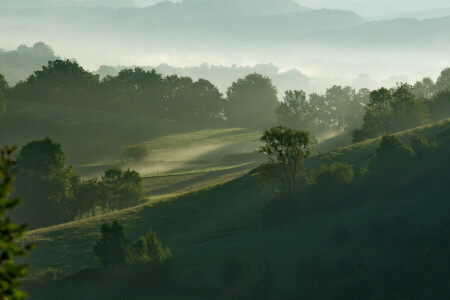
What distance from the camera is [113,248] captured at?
182ft

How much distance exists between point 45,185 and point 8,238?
84372 millimetres

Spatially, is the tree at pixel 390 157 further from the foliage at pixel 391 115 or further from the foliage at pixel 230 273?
the foliage at pixel 391 115

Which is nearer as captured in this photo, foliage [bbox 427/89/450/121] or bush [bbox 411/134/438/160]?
bush [bbox 411/134/438/160]

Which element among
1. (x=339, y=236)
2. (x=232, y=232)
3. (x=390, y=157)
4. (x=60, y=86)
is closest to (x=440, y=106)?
(x=390, y=157)

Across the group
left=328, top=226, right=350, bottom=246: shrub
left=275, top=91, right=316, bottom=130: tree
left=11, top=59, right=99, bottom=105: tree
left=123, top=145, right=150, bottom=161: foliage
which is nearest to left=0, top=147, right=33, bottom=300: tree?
left=328, top=226, right=350, bottom=246: shrub

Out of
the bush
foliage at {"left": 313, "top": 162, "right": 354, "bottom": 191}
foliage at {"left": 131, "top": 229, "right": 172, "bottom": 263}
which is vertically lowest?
foliage at {"left": 131, "top": 229, "right": 172, "bottom": 263}

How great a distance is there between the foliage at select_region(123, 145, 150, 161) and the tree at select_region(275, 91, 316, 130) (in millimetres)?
61210

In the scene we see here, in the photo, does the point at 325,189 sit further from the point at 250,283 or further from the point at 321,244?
the point at 250,283

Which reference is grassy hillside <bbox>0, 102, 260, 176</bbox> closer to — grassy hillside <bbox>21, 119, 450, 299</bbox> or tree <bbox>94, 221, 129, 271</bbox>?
grassy hillside <bbox>21, 119, 450, 299</bbox>

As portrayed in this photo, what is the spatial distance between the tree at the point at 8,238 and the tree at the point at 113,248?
4880 cm

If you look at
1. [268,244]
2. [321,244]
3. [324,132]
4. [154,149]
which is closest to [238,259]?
[268,244]

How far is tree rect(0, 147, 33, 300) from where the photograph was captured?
22.6 feet

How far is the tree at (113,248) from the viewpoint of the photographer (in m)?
55.3

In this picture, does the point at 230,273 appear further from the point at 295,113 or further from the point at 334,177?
the point at 295,113
